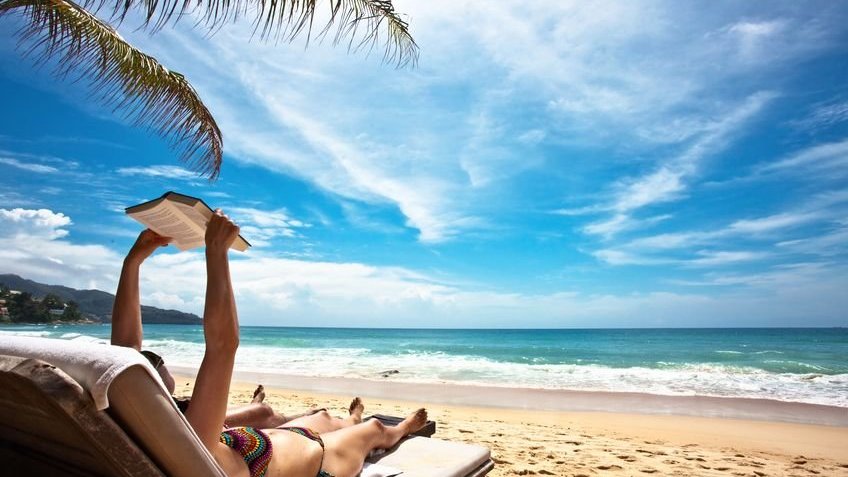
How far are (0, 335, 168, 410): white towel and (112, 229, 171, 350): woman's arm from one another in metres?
1.07

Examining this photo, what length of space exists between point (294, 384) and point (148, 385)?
11.3 meters

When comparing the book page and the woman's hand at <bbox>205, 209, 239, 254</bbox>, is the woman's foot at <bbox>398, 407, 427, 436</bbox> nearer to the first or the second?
the book page

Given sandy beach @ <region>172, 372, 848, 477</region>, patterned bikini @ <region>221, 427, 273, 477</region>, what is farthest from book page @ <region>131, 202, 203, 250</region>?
sandy beach @ <region>172, 372, 848, 477</region>

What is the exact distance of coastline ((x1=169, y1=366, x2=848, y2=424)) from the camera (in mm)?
8125

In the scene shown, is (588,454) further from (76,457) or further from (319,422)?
(76,457)

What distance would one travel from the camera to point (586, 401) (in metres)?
9.30

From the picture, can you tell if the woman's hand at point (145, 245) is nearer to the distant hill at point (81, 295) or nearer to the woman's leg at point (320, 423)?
the woman's leg at point (320, 423)

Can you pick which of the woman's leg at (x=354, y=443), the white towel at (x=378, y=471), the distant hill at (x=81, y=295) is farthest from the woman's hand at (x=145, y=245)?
Result: the distant hill at (x=81, y=295)

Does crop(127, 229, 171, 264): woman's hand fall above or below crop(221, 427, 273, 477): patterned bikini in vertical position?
above

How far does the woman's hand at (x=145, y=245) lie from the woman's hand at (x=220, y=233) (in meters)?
0.75

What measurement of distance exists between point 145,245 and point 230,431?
925 mm

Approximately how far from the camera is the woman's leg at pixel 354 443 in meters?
2.36

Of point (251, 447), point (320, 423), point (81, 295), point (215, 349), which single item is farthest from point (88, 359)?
point (81, 295)

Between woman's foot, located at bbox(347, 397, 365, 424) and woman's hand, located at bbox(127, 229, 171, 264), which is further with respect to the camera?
woman's foot, located at bbox(347, 397, 365, 424)
